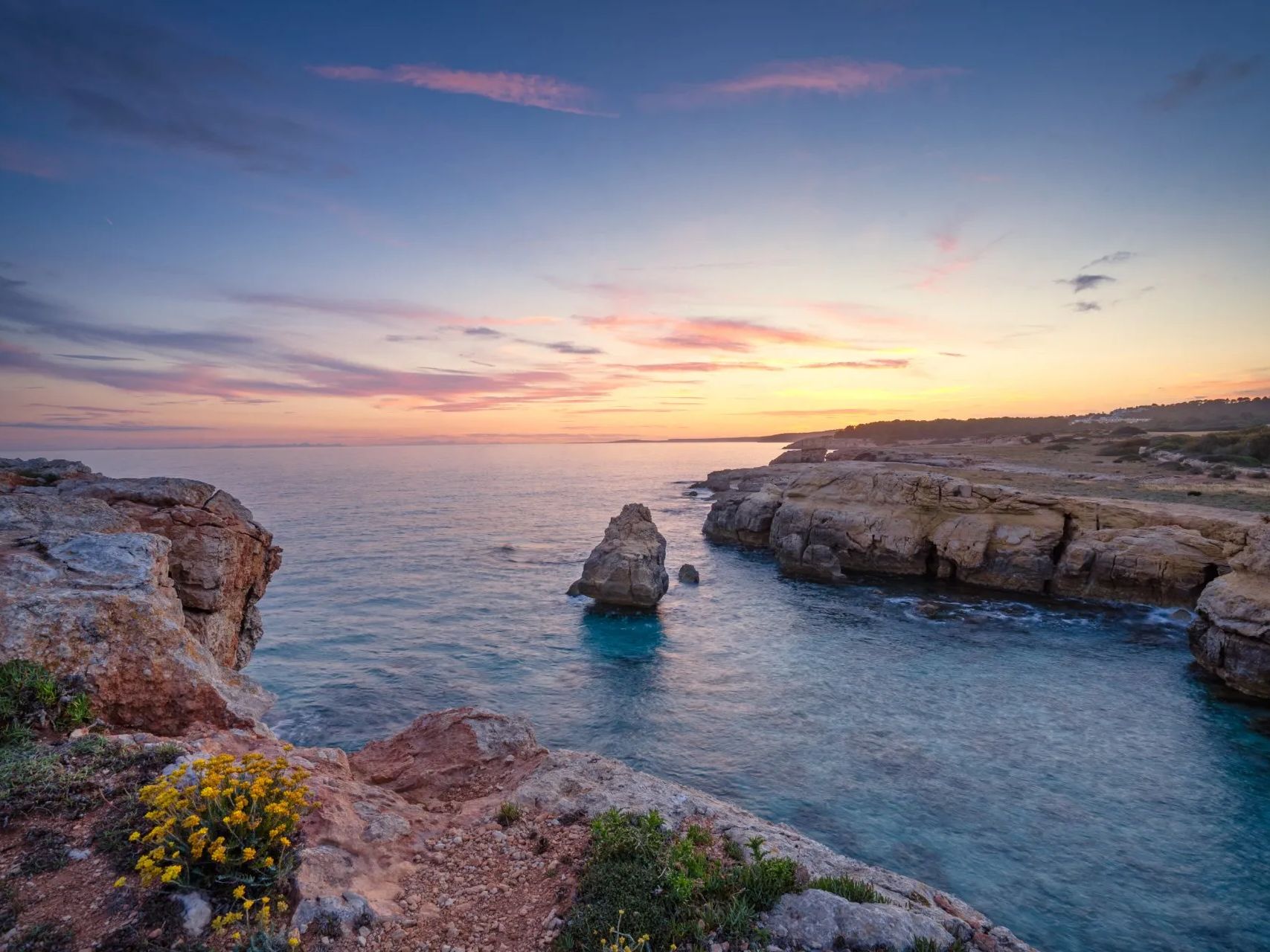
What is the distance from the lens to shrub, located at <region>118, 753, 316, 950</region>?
19.0 ft

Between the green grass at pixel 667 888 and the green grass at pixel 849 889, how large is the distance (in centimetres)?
42

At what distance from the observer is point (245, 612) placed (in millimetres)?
16844

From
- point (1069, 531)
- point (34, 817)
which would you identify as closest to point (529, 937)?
point (34, 817)

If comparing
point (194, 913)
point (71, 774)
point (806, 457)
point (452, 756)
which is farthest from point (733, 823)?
point (806, 457)

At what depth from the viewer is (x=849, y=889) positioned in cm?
734

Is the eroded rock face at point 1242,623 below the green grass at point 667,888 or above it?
below

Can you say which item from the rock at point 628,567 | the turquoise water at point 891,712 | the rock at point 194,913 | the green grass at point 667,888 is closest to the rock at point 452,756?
the green grass at point 667,888

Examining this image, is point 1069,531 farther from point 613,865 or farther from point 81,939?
point 81,939

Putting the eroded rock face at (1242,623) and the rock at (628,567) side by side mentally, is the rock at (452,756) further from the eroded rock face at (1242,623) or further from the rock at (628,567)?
the eroded rock face at (1242,623)

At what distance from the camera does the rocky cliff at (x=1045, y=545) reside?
25.0 m

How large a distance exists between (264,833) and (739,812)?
737 cm

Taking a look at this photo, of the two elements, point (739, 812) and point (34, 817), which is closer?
point (34, 817)

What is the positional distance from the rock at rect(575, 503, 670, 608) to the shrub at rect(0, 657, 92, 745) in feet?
102

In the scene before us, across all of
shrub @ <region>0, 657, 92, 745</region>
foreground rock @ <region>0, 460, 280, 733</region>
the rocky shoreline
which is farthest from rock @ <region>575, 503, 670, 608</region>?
shrub @ <region>0, 657, 92, 745</region>
